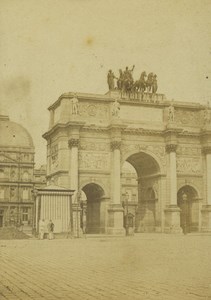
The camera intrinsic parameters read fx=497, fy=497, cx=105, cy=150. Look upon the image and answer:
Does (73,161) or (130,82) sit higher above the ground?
(130,82)

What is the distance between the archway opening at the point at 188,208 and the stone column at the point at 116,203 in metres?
5.92

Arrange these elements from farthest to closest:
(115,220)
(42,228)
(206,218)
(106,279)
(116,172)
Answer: (206,218) < (116,172) < (115,220) < (42,228) < (106,279)

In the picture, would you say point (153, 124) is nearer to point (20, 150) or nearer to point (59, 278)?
point (59, 278)

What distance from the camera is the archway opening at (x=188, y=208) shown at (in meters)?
38.7

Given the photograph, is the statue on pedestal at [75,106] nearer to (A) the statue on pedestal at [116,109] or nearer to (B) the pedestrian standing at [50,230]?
(A) the statue on pedestal at [116,109]

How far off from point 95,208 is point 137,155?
17.2ft

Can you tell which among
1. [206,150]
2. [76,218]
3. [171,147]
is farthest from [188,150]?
[76,218]

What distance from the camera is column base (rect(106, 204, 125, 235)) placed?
34281 millimetres

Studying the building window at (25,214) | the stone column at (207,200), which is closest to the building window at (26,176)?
the building window at (25,214)

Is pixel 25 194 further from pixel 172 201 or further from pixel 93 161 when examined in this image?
pixel 172 201

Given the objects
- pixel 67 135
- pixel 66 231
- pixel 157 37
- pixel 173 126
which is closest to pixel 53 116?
pixel 67 135

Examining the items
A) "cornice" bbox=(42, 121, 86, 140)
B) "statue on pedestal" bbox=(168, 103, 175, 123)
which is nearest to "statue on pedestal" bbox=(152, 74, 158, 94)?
"statue on pedestal" bbox=(168, 103, 175, 123)

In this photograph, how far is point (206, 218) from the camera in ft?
123

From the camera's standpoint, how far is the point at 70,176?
34.7m
